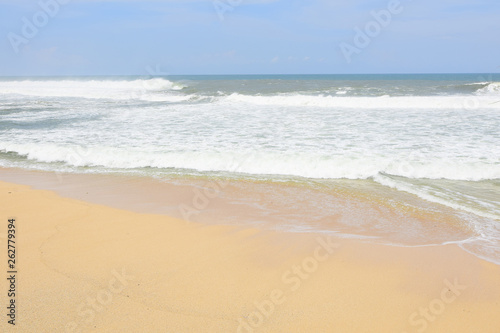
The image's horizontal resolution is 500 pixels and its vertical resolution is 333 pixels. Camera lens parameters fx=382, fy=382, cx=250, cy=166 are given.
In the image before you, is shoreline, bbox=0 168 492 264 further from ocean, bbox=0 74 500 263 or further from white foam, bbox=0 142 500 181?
white foam, bbox=0 142 500 181

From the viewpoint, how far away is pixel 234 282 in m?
3.61

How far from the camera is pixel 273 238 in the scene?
15.4ft

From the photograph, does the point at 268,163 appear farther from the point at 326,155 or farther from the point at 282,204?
the point at 282,204

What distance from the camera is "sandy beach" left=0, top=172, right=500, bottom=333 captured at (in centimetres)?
303

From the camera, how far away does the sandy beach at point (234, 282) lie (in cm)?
303

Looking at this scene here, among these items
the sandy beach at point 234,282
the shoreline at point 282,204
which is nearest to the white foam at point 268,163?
the shoreline at point 282,204

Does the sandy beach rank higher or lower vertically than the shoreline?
higher

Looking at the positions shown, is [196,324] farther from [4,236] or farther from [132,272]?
[4,236]

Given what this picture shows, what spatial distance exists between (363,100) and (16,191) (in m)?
19.1

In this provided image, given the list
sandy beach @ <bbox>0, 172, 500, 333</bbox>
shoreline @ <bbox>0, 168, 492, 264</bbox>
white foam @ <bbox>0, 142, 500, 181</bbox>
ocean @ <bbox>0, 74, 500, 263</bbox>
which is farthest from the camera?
white foam @ <bbox>0, 142, 500, 181</bbox>

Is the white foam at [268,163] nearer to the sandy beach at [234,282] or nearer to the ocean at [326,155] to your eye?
the ocean at [326,155]

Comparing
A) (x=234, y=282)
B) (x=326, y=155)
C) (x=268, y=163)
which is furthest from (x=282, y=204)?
(x=326, y=155)

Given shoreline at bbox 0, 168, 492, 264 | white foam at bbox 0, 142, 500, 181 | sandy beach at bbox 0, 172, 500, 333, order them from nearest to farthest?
sandy beach at bbox 0, 172, 500, 333
shoreline at bbox 0, 168, 492, 264
white foam at bbox 0, 142, 500, 181

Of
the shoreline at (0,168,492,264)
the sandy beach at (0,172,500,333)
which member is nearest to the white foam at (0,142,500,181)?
the shoreline at (0,168,492,264)
